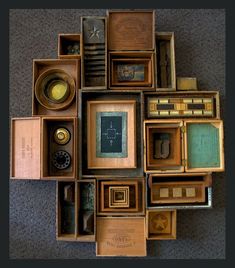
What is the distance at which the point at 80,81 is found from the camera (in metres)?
2.06

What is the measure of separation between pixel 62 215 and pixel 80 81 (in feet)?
3.21

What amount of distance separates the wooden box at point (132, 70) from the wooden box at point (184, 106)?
11cm

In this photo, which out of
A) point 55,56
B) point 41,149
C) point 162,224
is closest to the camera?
point 41,149

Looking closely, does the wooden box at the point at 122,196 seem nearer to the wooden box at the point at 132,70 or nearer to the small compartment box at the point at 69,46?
the wooden box at the point at 132,70

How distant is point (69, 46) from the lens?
2152mm

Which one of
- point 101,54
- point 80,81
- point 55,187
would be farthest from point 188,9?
point 55,187

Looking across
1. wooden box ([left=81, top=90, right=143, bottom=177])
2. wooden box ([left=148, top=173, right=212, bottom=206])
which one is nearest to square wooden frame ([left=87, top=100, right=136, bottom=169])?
wooden box ([left=81, top=90, right=143, bottom=177])

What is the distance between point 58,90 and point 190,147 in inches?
40.0

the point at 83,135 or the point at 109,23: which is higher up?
the point at 109,23

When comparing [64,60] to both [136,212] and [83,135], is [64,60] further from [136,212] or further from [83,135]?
[136,212]

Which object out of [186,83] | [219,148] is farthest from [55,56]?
[219,148]

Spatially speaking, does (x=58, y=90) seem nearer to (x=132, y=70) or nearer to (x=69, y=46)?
(x=69, y=46)

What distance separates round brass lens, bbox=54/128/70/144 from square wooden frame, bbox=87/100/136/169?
0.16 metres

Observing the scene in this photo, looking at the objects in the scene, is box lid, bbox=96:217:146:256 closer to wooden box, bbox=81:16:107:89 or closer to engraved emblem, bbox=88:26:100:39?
wooden box, bbox=81:16:107:89
